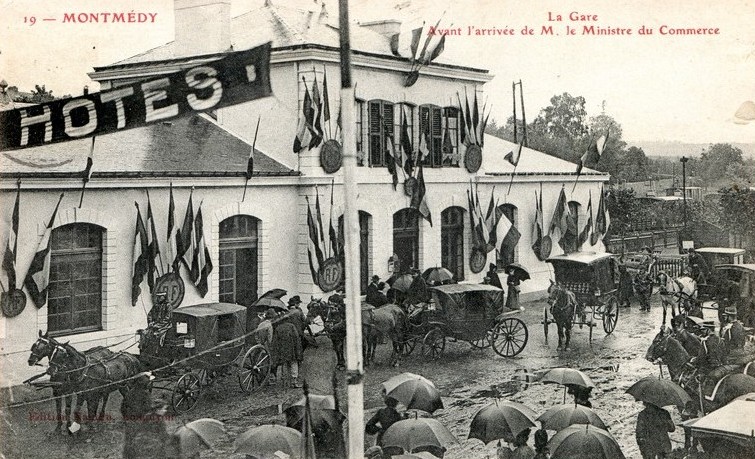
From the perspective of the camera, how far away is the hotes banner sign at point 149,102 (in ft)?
27.8

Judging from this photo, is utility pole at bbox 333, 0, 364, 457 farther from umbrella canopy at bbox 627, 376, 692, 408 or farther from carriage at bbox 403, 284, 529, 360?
carriage at bbox 403, 284, 529, 360

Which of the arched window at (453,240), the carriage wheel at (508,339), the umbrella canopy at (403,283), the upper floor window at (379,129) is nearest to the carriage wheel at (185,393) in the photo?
the umbrella canopy at (403,283)

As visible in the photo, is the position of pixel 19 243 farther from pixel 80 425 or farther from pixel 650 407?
pixel 650 407

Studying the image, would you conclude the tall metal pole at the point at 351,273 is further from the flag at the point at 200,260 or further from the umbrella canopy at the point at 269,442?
the flag at the point at 200,260

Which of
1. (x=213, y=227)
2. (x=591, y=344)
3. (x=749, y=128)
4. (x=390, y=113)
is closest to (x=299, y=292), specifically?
(x=213, y=227)

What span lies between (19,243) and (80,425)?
12.2 feet

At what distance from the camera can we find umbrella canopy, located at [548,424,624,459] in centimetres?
807

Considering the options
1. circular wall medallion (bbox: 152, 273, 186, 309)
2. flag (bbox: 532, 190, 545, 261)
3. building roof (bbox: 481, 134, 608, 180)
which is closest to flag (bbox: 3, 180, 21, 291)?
circular wall medallion (bbox: 152, 273, 186, 309)

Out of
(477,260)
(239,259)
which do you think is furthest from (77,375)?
(477,260)

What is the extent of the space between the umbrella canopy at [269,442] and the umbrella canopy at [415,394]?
1.91m

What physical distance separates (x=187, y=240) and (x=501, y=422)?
9.59 meters

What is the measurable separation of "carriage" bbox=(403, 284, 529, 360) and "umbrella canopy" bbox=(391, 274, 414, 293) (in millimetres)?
1402

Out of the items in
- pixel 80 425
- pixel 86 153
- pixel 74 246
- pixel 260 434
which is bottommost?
pixel 80 425

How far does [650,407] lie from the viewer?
9898 mm
